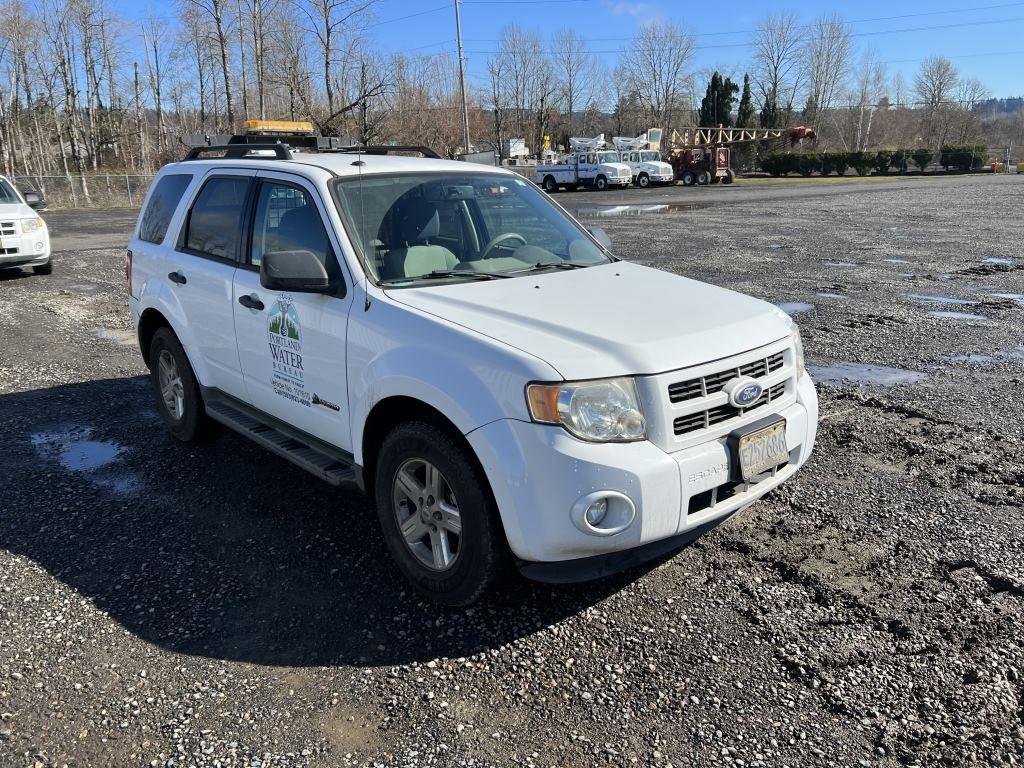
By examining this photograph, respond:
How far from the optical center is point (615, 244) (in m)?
17.5

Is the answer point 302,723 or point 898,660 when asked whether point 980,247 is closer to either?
point 898,660

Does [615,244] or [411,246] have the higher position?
[411,246]

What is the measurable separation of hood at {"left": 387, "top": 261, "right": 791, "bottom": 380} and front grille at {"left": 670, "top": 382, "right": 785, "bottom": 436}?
209 mm

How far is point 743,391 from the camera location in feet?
10.8

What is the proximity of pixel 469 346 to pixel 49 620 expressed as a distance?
2278 millimetres

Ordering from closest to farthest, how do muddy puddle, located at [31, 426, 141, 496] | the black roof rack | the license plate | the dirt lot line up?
the dirt lot, the license plate, the black roof rack, muddy puddle, located at [31, 426, 141, 496]

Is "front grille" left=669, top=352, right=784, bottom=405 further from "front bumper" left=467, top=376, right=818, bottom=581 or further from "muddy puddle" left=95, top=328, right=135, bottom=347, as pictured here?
"muddy puddle" left=95, top=328, right=135, bottom=347

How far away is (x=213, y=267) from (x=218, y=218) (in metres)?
0.34

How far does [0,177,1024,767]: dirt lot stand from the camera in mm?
2750

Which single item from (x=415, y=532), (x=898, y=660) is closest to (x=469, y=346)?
(x=415, y=532)

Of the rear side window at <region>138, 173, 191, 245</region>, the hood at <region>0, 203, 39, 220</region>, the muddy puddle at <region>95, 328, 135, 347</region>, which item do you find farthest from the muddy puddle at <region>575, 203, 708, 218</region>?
the rear side window at <region>138, 173, 191, 245</region>

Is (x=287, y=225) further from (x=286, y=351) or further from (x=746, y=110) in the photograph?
(x=746, y=110)

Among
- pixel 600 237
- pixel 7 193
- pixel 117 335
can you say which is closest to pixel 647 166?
pixel 7 193

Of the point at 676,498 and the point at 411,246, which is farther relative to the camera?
the point at 411,246
